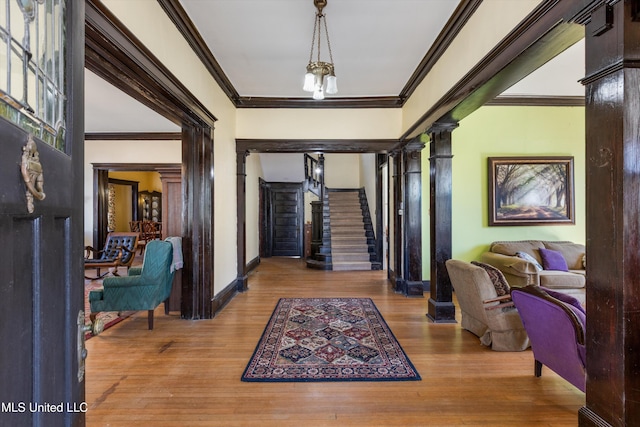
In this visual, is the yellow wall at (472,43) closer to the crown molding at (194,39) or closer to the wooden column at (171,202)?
the crown molding at (194,39)

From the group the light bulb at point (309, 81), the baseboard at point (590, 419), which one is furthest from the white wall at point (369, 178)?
the baseboard at point (590, 419)

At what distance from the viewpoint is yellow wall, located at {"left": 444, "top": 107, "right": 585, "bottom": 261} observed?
17.1 ft

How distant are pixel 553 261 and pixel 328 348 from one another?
3695 millimetres

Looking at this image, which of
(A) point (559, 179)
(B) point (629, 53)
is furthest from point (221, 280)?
(A) point (559, 179)

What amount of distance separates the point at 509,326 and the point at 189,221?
3.52 meters

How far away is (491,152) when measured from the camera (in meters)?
5.23

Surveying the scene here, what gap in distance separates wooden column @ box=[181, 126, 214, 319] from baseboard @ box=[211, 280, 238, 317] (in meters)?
0.14

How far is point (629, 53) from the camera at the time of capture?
1324mm

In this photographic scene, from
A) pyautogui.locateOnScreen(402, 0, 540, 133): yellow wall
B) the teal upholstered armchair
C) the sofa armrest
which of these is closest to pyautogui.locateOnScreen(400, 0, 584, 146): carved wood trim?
pyautogui.locateOnScreen(402, 0, 540, 133): yellow wall

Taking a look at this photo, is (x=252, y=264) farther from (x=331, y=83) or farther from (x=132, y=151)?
(x=331, y=83)

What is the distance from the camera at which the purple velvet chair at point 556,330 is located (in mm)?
2082

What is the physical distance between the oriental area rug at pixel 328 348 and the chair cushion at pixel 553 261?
264 cm

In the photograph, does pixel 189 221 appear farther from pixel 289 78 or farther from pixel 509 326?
pixel 509 326

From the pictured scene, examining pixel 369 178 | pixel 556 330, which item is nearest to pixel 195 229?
pixel 556 330
